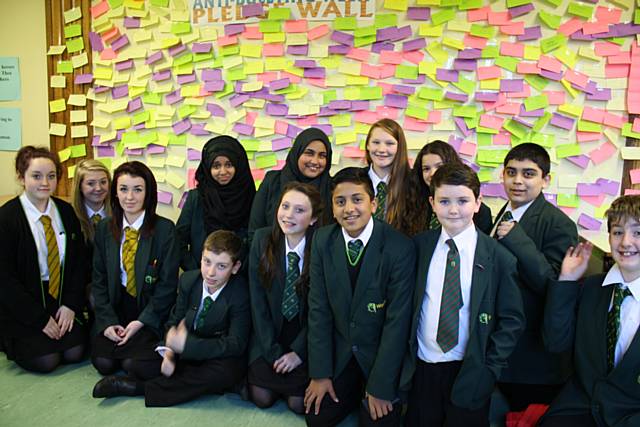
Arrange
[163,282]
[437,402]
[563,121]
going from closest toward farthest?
[437,402], [163,282], [563,121]

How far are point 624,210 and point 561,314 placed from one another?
1.33 feet

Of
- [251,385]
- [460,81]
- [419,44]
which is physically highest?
[419,44]

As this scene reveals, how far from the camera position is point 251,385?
7.01 ft

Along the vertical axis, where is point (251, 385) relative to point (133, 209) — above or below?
below

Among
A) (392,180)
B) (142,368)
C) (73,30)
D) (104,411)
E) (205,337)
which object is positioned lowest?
(104,411)

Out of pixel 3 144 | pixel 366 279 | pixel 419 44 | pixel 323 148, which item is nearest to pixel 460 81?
pixel 419 44

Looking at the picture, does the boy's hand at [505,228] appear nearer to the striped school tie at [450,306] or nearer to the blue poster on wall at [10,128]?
the striped school tie at [450,306]

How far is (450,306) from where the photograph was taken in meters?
1.74

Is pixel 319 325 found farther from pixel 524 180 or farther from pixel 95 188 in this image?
pixel 95 188

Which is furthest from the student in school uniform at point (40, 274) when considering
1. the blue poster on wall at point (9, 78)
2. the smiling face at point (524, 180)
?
the smiling face at point (524, 180)

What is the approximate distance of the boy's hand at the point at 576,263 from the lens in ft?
5.64

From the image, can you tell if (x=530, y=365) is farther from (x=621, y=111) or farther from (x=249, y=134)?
(x=249, y=134)

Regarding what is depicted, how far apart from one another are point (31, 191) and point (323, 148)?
146cm

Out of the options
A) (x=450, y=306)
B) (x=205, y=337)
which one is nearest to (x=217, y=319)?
(x=205, y=337)
